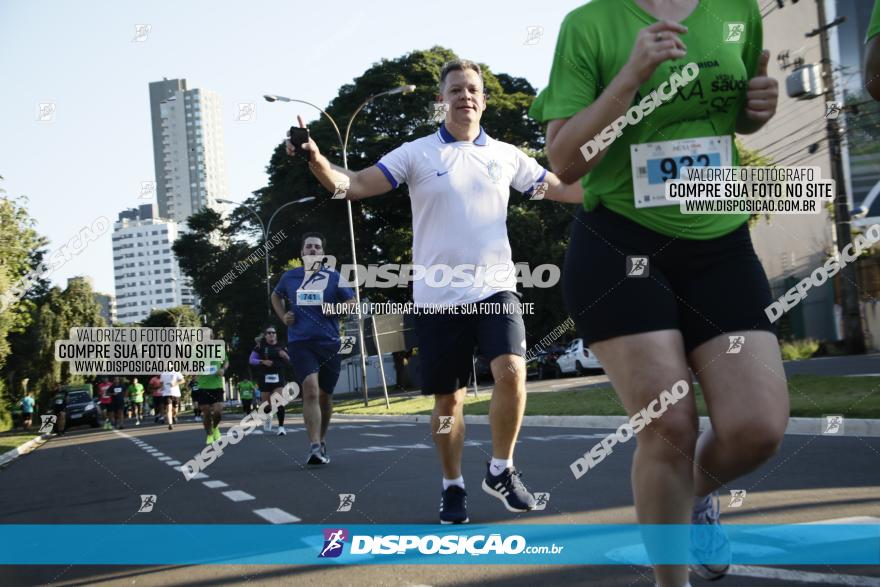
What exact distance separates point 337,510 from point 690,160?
3.68 metres

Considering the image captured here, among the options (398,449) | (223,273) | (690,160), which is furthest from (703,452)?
(223,273)

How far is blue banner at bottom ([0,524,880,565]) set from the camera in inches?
147

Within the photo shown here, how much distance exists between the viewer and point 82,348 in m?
59.9

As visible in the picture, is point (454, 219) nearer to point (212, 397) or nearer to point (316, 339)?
point (316, 339)

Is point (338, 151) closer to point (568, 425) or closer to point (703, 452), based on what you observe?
point (568, 425)

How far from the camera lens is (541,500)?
221 inches

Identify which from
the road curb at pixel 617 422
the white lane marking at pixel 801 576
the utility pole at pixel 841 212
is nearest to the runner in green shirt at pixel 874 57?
the road curb at pixel 617 422

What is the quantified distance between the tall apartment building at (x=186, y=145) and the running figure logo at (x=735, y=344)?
602ft

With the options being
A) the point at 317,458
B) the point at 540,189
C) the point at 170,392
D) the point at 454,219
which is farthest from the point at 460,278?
the point at 170,392

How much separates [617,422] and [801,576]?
388 inches

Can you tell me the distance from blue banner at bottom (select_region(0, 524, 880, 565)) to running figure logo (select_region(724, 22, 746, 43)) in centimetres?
147

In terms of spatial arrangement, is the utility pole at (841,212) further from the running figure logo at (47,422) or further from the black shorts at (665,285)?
the black shorts at (665,285)

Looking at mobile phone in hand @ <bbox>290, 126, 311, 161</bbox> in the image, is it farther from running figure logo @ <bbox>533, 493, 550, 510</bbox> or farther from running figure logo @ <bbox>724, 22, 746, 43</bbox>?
running figure logo @ <bbox>533, 493, 550, 510</bbox>

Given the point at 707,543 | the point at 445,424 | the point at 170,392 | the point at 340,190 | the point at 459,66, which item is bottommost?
the point at 170,392
